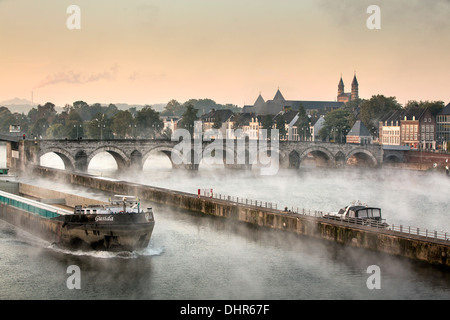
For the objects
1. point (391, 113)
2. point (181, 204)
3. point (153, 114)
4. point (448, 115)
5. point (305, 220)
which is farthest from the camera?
point (153, 114)

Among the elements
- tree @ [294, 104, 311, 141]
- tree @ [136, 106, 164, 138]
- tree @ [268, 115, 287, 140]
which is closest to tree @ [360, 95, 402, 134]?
tree @ [294, 104, 311, 141]

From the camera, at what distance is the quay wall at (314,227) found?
36969 millimetres

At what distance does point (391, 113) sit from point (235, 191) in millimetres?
91879

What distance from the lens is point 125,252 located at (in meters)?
40.3

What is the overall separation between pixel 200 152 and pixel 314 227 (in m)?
69.8

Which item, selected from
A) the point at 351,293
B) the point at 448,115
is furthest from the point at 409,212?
the point at 448,115

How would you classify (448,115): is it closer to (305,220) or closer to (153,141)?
(153,141)

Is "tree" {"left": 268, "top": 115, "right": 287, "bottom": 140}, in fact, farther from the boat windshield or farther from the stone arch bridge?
the boat windshield

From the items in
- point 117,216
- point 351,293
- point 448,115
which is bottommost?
point 351,293

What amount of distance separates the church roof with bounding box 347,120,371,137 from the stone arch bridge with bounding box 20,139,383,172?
14800 millimetres

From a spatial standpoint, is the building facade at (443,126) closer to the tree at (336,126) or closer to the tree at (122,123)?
the tree at (336,126)

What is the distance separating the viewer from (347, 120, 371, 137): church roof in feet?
500

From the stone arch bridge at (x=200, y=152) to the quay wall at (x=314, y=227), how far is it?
2984cm

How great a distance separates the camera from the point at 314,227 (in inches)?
1751
